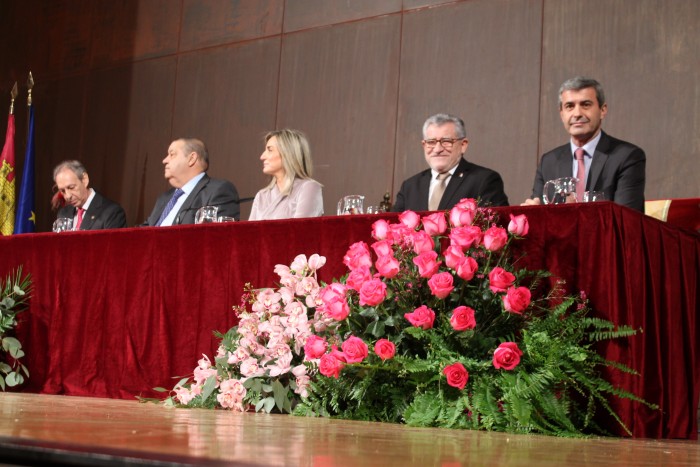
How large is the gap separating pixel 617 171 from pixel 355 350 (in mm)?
1647

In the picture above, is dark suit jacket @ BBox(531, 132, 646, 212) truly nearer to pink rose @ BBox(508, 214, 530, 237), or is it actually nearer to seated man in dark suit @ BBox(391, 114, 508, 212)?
seated man in dark suit @ BBox(391, 114, 508, 212)

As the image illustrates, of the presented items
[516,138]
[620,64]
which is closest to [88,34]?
[516,138]

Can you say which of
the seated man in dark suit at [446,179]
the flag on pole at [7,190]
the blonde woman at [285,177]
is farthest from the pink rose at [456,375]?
the flag on pole at [7,190]

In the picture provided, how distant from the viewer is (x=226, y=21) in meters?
6.85

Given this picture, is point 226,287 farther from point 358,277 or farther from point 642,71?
point 642,71

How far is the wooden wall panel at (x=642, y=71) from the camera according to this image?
488 cm

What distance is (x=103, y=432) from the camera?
4.61 feet

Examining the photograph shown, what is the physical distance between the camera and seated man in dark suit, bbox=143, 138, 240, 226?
464cm

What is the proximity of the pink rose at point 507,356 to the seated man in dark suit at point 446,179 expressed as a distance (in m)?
1.67

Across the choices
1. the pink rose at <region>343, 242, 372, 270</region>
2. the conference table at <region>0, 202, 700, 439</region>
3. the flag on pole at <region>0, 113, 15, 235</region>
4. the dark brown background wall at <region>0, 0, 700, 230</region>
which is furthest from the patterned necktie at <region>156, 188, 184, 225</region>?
the pink rose at <region>343, 242, 372, 270</region>

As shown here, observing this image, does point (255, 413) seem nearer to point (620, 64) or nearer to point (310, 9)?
point (620, 64)

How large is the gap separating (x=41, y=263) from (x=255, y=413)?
4.97 ft

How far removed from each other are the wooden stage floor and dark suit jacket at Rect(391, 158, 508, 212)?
77.6 inches

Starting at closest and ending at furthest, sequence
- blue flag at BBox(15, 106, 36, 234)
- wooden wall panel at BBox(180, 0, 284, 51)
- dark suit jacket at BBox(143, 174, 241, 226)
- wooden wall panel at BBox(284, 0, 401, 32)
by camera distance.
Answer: dark suit jacket at BBox(143, 174, 241, 226)
wooden wall panel at BBox(284, 0, 401, 32)
blue flag at BBox(15, 106, 36, 234)
wooden wall panel at BBox(180, 0, 284, 51)
